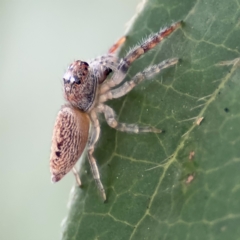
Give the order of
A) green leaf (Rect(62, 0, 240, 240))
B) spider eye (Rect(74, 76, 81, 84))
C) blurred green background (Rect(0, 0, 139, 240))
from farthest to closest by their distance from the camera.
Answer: blurred green background (Rect(0, 0, 139, 240))
spider eye (Rect(74, 76, 81, 84))
green leaf (Rect(62, 0, 240, 240))

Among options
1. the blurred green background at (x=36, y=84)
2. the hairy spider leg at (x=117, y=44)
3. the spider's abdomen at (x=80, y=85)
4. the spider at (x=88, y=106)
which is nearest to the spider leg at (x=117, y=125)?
Answer: the spider at (x=88, y=106)

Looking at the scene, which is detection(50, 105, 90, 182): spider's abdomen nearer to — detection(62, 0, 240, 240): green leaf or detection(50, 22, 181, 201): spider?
detection(50, 22, 181, 201): spider

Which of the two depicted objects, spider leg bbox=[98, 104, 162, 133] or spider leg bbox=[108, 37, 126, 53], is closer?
spider leg bbox=[98, 104, 162, 133]

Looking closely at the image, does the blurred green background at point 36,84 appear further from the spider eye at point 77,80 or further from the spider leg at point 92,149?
the spider eye at point 77,80

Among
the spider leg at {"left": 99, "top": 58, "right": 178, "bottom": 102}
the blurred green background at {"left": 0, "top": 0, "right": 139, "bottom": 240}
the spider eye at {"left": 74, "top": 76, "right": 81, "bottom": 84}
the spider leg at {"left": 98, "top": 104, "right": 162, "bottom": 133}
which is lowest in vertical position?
the blurred green background at {"left": 0, "top": 0, "right": 139, "bottom": 240}

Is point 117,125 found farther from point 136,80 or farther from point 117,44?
point 117,44

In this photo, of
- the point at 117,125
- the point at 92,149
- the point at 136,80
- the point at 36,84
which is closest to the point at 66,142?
the point at 92,149

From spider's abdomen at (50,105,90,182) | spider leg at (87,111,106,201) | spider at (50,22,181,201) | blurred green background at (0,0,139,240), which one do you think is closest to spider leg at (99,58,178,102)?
spider at (50,22,181,201)
